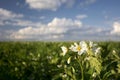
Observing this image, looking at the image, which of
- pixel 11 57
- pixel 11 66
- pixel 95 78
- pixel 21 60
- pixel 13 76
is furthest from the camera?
pixel 11 57

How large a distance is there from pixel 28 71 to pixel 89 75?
12.6 feet

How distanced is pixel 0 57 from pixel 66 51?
5780 mm

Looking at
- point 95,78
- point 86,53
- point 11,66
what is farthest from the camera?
point 11,66

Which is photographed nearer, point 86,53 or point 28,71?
point 86,53

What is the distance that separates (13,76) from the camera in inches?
287

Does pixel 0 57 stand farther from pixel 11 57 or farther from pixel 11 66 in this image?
pixel 11 66

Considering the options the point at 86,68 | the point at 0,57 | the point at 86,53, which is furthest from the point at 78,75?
the point at 0,57

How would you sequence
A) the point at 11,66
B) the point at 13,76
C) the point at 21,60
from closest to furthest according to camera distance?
the point at 13,76 < the point at 11,66 < the point at 21,60

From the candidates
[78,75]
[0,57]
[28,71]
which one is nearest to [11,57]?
[0,57]

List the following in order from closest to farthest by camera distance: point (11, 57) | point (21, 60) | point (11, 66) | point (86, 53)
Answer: point (86, 53)
point (11, 66)
point (21, 60)
point (11, 57)

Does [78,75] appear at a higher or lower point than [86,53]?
lower

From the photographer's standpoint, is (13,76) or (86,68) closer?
(86,68)

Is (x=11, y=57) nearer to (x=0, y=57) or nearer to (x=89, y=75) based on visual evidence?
(x=0, y=57)

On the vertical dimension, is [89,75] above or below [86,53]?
below
